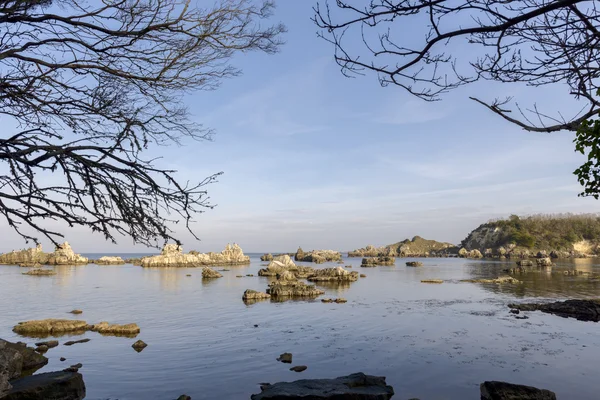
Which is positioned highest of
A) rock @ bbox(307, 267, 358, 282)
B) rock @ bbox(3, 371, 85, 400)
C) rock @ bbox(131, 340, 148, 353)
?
rock @ bbox(3, 371, 85, 400)

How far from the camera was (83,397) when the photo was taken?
39.5ft

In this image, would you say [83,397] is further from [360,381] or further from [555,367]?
[555,367]

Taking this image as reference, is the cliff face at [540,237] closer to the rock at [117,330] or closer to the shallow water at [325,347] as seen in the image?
the shallow water at [325,347]

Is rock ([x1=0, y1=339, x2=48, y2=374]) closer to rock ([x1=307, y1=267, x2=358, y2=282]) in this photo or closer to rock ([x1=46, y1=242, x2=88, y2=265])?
rock ([x1=307, y1=267, x2=358, y2=282])

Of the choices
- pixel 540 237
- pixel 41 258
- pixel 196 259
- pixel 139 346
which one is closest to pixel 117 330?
pixel 139 346

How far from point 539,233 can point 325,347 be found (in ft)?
570

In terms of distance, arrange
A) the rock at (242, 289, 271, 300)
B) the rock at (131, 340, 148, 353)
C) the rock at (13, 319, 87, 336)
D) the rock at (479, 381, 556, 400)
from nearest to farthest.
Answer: the rock at (479, 381, 556, 400) < the rock at (131, 340, 148, 353) < the rock at (13, 319, 87, 336) < the rock at (242, 289, 271, 300)

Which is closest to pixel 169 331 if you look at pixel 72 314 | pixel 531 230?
pixel 72 314

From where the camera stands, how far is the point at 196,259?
11106cm

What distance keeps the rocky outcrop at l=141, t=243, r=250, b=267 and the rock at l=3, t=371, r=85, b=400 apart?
7991cm

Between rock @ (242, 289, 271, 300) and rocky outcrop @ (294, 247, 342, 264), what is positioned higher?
rock @ (242, 289, 271, 300)

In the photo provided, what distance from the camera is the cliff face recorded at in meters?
150

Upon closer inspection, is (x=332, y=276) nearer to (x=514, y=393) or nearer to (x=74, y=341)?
(x=74, y=341)

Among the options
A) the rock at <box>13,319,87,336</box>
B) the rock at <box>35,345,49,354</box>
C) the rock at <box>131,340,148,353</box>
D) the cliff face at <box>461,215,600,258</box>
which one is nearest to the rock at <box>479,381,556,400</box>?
the rock at <box>131,340,148,353</box>
